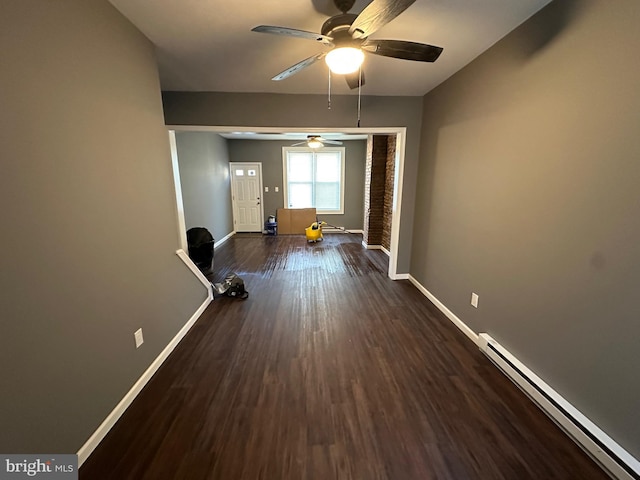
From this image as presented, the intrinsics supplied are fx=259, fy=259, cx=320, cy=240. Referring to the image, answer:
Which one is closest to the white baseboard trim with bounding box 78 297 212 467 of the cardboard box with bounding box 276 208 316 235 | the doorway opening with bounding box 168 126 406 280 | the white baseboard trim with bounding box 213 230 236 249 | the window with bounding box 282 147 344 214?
the doorway opening with bounding box 168 126 406 280

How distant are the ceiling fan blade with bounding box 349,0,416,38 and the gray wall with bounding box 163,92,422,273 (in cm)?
188

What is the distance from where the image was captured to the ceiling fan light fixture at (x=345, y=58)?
163 centimetres

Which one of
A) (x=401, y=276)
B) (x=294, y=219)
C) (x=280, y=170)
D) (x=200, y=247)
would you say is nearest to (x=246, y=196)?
(x=280, y=170)

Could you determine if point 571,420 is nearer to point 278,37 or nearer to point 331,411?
point 331,411

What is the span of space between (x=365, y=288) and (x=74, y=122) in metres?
3.30

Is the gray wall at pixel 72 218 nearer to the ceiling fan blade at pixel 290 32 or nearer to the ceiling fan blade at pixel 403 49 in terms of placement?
the ceiling fan blade at pixel 290 32

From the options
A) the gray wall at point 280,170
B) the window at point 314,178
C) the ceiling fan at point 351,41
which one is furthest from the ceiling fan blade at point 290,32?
the window at point 314,178

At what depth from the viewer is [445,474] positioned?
4.37 ft

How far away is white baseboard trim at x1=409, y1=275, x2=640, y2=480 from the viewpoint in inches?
50.6

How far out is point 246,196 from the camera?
748 cm

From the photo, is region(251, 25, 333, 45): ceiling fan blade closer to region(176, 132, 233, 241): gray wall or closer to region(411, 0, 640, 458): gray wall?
region(411, 0, 640, 458): gray wall

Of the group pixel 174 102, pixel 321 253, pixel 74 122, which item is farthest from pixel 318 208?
pixel 74 122

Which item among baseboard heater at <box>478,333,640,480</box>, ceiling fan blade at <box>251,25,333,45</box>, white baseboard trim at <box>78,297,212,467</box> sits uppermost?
ceiling fan blade at <box>251,25,333,45</box>

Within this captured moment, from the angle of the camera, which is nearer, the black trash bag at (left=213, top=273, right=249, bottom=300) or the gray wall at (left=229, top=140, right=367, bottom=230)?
the black trash bag at (left=213, top=273, right=249, bottom=300)
